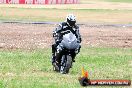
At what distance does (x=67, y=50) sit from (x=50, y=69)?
139 centimetres

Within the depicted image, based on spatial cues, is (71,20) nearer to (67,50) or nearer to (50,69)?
(67,50)

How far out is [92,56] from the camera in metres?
22.6

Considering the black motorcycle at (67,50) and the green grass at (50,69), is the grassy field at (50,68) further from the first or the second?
the black motorcycle at (67,50)

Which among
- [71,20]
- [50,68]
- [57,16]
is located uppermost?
[71,20]

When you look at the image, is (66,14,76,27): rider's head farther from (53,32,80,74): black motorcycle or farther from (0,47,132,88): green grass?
(0,47,132,88): green grass

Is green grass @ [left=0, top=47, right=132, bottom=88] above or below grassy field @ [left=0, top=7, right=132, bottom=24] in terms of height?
above

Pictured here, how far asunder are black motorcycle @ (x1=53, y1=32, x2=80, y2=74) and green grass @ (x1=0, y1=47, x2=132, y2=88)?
0.29 metres

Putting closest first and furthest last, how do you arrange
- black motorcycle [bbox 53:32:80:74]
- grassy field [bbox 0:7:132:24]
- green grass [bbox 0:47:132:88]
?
1. green grass [bbox 0:47:132:88]
2. black motorcycle [bbox 53:32:80:74]
3. grassy field [bbox 0:7:132:24]

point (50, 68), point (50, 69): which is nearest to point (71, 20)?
point (50, 69)

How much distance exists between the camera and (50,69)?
58.6 feet

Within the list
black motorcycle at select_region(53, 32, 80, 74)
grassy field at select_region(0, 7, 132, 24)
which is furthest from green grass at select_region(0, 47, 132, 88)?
grassy field at select_region(0, 7, 132, 24)

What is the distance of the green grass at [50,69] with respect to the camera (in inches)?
567

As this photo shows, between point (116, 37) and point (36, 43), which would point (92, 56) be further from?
point (116, 37)

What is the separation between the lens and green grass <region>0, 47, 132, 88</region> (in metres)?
14.4
